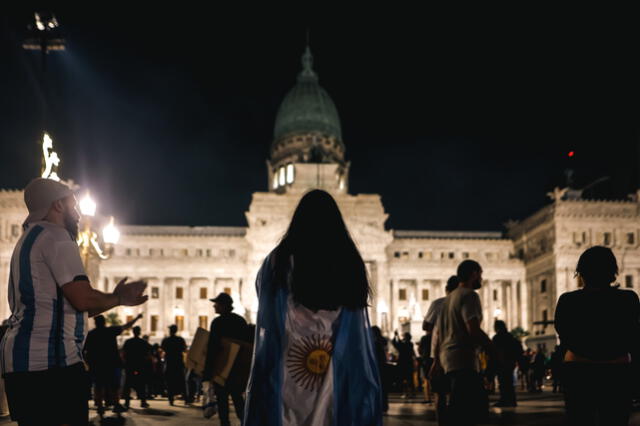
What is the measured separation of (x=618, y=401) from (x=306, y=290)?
8.87ft

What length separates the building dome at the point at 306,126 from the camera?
99.1 meters

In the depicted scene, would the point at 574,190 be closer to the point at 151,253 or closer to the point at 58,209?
the point at 151,253

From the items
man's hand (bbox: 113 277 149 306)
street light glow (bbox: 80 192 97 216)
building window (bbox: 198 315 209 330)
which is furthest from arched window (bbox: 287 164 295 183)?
man's hand (bbox: 113 277 149 306)

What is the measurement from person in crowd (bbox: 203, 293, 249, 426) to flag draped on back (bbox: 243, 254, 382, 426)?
211 inches

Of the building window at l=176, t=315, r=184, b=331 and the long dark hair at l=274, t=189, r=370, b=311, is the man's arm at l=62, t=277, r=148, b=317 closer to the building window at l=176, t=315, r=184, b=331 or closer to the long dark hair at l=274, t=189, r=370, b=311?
the long dark hair at l=274, t=189, r=370, b=311

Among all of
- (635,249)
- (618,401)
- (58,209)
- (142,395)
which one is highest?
(635,249)

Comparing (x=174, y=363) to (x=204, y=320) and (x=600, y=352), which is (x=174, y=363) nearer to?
(x=600, y=352)

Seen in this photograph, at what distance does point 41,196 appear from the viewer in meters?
5.23

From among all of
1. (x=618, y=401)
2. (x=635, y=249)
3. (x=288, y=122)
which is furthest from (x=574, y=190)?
(x=618, y=401)

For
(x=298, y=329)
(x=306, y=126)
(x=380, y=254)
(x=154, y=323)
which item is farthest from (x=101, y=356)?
(x=306, y=126)

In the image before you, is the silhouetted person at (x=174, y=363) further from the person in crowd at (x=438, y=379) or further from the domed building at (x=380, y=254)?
the domed building at (x=380, y=254)

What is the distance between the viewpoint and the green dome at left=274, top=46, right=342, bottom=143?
3952 inches

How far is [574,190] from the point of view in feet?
264

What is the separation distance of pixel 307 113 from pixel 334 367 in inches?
3832
